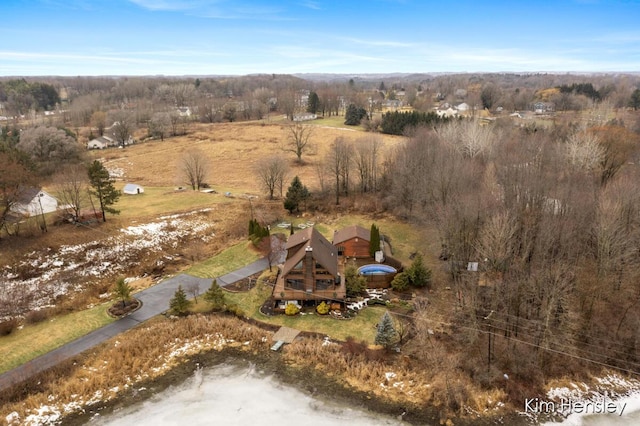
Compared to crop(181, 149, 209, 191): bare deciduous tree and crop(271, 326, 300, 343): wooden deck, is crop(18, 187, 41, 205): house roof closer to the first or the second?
crop(181, 149, 209, 191): bare deciduous tree

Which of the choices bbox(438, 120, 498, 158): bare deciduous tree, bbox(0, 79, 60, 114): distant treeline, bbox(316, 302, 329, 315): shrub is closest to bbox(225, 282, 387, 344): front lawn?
bbox(316, 302, 329, 315): shrub

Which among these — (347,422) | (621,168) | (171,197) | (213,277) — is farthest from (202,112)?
(347,422)

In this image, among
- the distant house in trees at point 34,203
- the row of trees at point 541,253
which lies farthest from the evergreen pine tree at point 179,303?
the distant house in trees at point 34,203

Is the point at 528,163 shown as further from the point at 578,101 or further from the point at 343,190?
the point at 578,101

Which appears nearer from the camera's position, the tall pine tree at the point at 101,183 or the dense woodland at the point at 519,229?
the dense woodland at the point at 519,229

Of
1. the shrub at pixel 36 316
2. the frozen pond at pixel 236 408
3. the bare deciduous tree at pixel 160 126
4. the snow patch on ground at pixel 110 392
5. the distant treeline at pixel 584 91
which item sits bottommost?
the frozen pond at pixel 236 408

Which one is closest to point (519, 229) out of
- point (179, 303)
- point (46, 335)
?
point (179, 303)

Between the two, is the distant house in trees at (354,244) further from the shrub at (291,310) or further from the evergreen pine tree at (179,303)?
the evergreen pine tree at (179,303)
